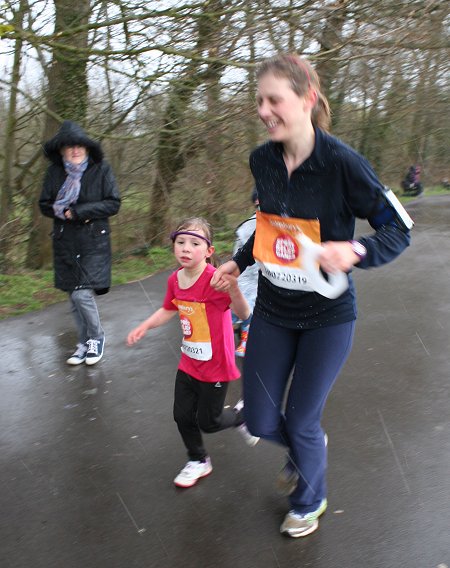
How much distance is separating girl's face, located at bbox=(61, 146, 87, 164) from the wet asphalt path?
1.75 m

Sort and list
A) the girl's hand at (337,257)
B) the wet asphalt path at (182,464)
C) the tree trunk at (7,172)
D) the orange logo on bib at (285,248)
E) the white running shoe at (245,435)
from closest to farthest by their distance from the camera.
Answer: the girl's hand at (337,257) < the orange logo on bib at (285,248) < the wet asphalt path at (182,464) < the white running shoe at (245,435) < the tree trunk at (7,172)

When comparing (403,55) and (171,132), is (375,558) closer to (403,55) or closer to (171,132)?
(171,132)

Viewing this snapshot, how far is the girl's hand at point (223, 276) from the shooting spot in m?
2.88

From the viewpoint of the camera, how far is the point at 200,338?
3158 millimetres

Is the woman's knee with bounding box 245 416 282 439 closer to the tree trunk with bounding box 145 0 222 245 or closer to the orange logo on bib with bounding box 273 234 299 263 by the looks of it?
the orange logo on bib with bounding box 273 234 299 263

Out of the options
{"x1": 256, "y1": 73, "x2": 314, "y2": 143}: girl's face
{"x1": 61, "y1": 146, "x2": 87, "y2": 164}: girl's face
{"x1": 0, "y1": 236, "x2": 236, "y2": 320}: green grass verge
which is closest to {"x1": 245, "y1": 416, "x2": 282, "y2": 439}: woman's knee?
{"x1": 256, "y1": 73, "x2": 314, "y2": 143}: girl's face

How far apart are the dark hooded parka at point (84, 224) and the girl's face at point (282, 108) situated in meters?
2.70

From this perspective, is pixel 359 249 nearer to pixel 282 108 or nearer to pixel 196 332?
pixel 282 108

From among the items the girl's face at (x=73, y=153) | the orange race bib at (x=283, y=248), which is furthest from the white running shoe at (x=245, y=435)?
the girl's face at (x=73, y=153)

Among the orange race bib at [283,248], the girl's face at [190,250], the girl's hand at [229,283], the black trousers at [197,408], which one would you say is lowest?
the black trousers at [197,408]

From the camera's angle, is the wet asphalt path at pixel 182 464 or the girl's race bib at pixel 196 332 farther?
the girl's race bib at pixel 196 332

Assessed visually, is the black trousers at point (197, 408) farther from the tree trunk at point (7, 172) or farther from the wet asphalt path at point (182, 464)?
the tree trunk at point (7, 172)

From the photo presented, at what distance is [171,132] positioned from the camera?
873 centimetres

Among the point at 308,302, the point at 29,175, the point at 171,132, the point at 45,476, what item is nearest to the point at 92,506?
the point at 45,476
